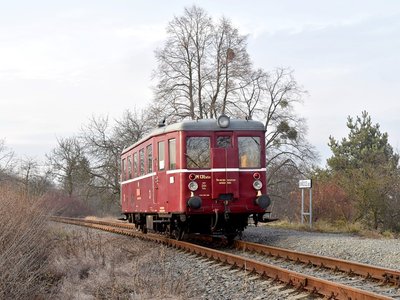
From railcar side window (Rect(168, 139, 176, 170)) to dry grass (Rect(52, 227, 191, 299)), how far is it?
206 cm

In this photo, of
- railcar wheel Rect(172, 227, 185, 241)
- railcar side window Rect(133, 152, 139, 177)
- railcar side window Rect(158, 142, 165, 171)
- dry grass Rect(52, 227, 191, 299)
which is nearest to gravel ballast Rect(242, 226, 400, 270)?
railcar wheel Rect(172, 227, 185, 241)

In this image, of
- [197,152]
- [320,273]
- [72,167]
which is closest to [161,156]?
[197,152]

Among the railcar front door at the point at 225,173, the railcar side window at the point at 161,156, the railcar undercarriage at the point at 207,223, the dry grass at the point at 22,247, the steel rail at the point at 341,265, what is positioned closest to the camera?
the dry grass at the point at 22,247

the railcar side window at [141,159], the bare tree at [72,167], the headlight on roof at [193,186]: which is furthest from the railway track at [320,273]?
the bare tree at [72,167]

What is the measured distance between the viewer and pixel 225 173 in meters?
13.9

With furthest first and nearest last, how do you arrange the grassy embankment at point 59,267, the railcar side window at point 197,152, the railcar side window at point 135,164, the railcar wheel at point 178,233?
the railcar side window at point 135,164, the railcar wheel at point 178,233, the railcar side window at point 197,152, the grassy embankment at point 59,267

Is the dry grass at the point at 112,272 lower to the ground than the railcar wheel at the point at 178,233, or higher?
lower

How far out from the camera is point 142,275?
981 centimetres

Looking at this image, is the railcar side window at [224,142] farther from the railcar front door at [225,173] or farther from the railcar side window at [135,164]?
the railcar side window at [135,164]

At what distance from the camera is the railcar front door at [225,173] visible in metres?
13.9

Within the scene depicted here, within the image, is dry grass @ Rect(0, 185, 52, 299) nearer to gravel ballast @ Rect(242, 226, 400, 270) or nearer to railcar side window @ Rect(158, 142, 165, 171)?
railcar side window @ Rect(158, 142, 165, 171)

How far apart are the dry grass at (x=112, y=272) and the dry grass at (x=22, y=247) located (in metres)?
0.37

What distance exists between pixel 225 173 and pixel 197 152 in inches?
33.8

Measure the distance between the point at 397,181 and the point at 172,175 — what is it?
12491mm
